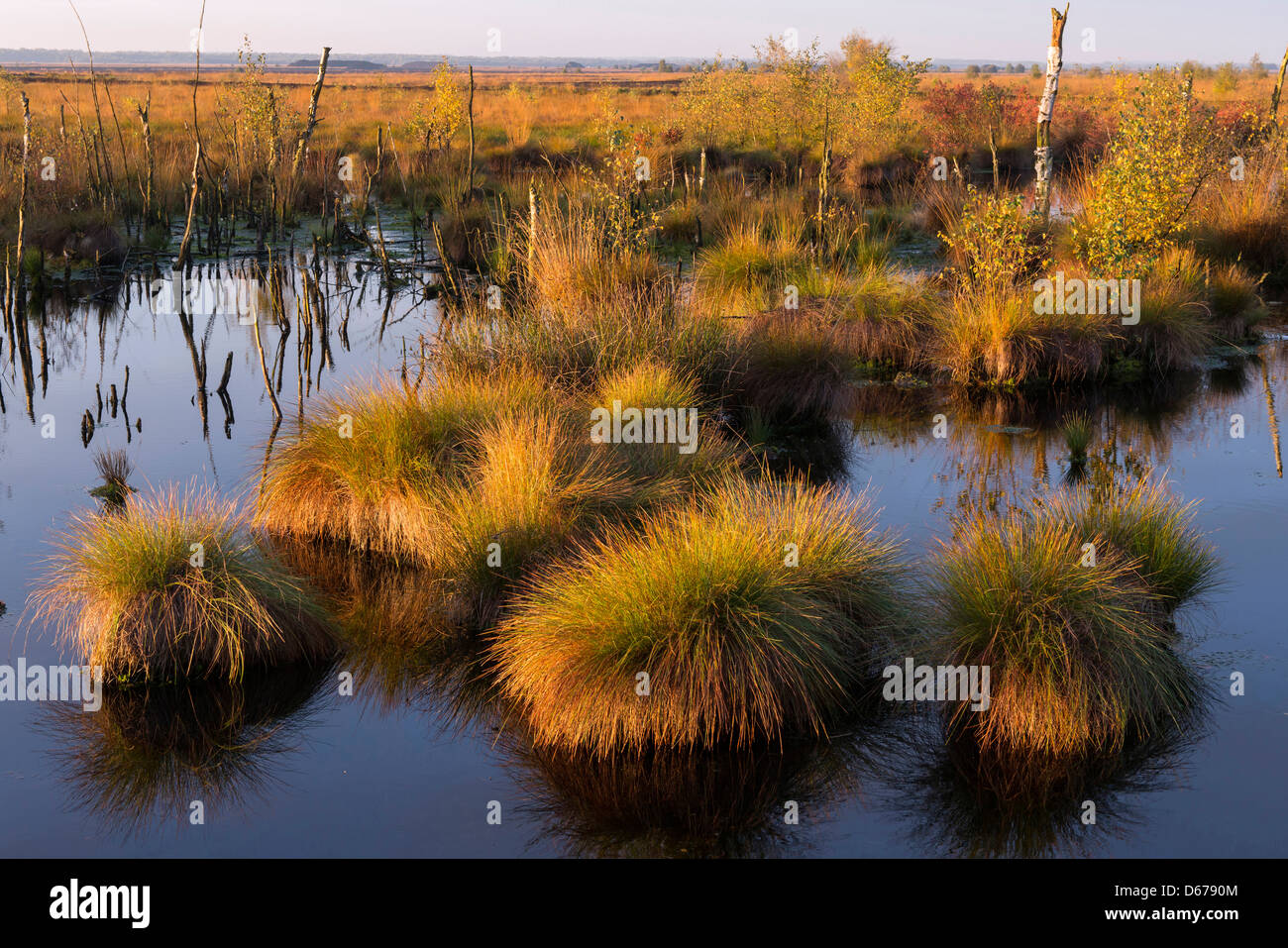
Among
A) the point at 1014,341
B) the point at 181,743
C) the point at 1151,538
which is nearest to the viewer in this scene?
the point at 181,743

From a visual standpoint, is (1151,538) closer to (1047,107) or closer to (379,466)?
(379,466)

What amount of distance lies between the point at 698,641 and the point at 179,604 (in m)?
2.73

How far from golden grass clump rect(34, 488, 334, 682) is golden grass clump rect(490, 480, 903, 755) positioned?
1218mm

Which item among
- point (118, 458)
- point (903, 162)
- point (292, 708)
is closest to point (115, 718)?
point (292, 708)

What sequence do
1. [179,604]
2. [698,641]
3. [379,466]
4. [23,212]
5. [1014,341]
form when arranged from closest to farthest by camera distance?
[698,641] < [179,604] < [379,466] < [1014,341] < [23,212]

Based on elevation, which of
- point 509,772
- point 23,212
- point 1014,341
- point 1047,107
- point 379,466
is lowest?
point 509,772

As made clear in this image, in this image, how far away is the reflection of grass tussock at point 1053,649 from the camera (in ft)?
17.7

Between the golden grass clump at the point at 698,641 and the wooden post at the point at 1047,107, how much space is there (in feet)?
31.1

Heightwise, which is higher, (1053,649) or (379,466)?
(379,466)

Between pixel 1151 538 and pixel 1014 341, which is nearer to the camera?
pixel 1151 538

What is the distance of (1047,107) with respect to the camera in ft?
46.8

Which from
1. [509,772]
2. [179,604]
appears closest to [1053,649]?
[509,772]

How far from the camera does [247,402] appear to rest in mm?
11227

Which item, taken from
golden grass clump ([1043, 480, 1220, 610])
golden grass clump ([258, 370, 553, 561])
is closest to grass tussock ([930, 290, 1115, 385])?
golden grass clump ([1043, 480, 1220, 610])
